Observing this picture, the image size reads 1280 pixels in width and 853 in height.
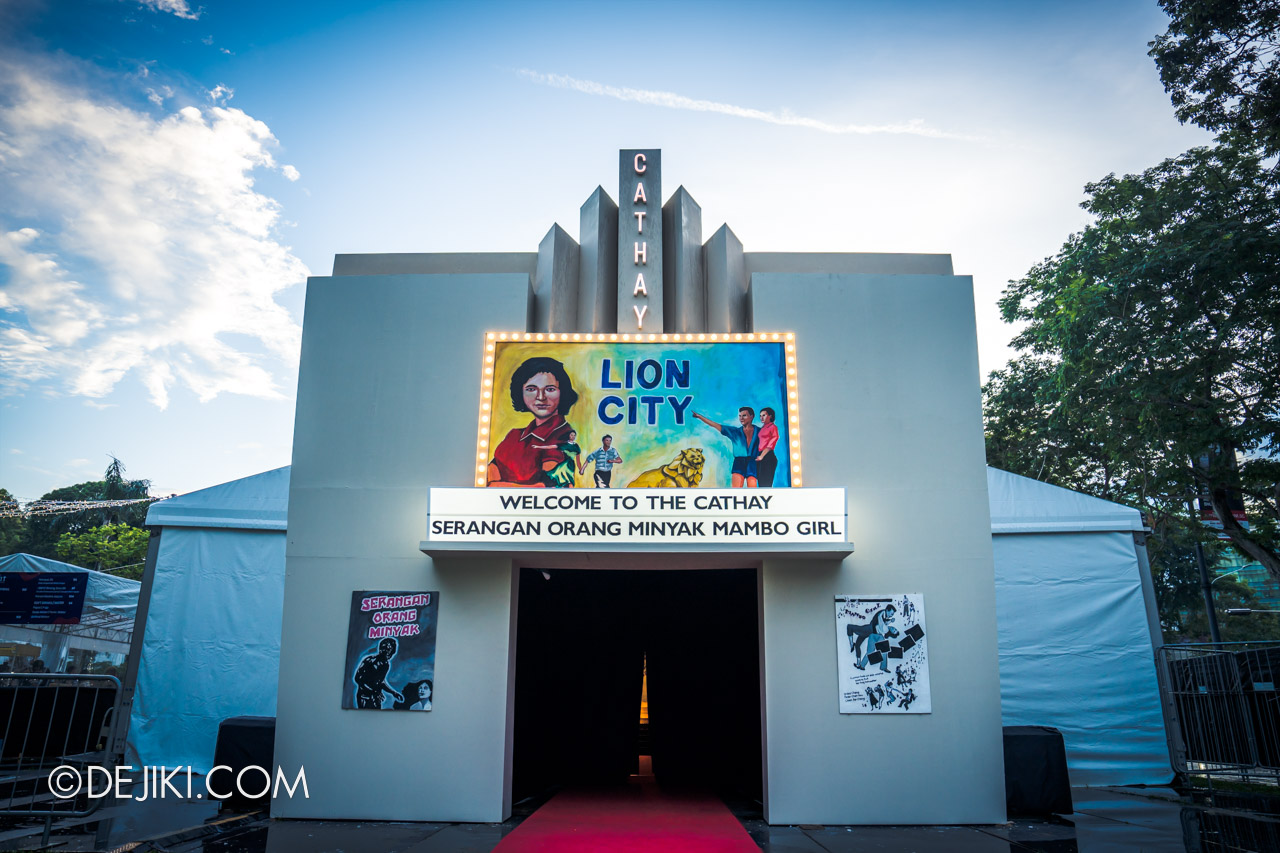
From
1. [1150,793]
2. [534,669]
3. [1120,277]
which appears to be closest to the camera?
[1150,793]

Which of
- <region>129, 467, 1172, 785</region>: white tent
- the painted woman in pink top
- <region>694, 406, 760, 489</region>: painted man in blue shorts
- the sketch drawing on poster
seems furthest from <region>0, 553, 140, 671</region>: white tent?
the sketch drawing on poster

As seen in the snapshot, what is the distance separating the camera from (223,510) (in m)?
11.8

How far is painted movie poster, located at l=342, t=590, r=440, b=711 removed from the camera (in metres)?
8.03

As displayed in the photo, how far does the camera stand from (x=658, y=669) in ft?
41.3

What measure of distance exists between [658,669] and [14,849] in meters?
8.54

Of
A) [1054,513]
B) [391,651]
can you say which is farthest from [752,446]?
[1054,513]

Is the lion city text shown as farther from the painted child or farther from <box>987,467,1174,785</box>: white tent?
<box>987,467,1174,785</box>: white tent

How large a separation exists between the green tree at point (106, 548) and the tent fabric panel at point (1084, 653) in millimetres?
39198

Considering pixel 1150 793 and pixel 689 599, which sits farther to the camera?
pixel 689 599

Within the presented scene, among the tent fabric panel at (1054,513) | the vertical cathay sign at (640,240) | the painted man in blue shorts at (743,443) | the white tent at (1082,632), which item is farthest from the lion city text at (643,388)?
the white tent at (1082,632)

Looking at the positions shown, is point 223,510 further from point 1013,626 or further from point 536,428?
point 1013,626

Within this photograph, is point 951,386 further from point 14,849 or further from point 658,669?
point 14,849

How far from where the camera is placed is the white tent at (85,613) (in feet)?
47.6

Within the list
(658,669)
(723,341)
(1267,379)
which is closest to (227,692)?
(658,669)
